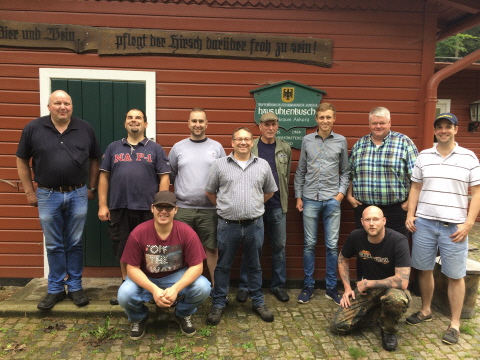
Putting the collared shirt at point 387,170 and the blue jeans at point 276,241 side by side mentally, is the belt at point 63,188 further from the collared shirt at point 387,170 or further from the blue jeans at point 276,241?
the collared shirt at point 387,170

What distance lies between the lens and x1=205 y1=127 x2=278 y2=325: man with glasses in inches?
130

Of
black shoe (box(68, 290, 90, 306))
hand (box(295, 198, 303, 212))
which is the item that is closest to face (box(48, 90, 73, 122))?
black shoe (box(68, 290, 90, 306))

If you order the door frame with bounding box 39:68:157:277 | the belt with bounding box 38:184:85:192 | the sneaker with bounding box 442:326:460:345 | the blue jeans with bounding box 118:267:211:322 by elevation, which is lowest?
the sneaker with bounding box 442:326:460:345

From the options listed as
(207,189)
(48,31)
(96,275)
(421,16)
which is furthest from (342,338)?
(48,31)

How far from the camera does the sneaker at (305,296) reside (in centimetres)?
393

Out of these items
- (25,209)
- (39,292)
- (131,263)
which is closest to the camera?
(131,263)

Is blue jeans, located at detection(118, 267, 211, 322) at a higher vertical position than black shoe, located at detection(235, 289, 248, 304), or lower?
higher

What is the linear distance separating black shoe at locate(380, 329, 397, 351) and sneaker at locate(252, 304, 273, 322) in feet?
3.26

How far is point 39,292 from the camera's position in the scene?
3914 mm

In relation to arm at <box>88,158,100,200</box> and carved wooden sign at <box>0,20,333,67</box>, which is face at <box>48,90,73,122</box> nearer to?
arm at <box>88,158,100,200</box>

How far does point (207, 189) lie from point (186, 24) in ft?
6.47

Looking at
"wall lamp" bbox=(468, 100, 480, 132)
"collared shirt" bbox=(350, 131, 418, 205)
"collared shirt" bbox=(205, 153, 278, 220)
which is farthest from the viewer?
"wall lamp" bbox=(468, 100, 480, 132)

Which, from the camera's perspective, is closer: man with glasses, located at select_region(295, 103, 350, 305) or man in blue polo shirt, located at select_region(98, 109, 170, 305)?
man in blue polo shirt, located at select_region(98, 109, 170, 305)

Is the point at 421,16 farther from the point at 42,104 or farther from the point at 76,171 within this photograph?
the point at 42,104
